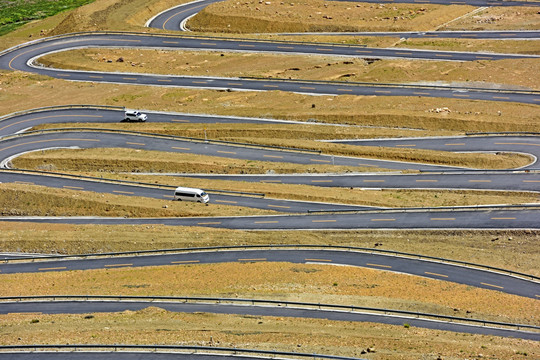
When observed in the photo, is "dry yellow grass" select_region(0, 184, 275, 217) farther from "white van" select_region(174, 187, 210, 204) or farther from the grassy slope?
the grassy slope

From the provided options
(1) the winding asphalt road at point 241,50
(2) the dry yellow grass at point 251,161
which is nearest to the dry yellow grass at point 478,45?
(1) the winding asphalt road at point 241,50

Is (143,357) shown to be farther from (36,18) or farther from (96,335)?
(36,18)

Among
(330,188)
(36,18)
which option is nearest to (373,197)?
(330,188)

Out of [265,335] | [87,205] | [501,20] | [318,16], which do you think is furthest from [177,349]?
[501,20]

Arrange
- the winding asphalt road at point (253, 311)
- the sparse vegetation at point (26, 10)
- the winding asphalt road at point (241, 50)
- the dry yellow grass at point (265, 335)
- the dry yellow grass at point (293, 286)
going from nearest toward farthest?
the dry yellow grass at point (265, 335), the winding asphalt road at point (253, 311), the dry yellow grass at point (293, 286), the winding asphalt road at point (241, 50), the sparse vegetation at point (26, 10)

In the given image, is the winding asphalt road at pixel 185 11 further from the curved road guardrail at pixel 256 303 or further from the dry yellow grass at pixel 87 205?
the curved road guardrail at pixel 256 303

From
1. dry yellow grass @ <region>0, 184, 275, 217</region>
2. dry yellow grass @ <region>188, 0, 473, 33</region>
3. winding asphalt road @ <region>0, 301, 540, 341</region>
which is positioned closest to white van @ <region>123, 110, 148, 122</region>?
dry yellow grass @ <region>0, 184, 275, 217</region>
